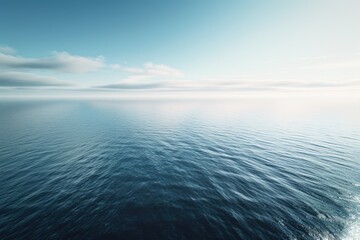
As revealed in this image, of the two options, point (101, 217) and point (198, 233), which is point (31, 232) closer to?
point (101, 217)

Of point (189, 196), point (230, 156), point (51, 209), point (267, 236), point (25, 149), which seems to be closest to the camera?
point (267, 236)

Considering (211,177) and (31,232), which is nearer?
(31,232)

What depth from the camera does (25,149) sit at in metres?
34.3

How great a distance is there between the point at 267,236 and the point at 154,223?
10952 millimetres

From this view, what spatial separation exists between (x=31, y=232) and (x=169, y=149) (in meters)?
25.1

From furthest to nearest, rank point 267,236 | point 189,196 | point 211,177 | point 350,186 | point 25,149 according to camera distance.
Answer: point 25,149 < point 211,177 < point 350,186 < point 189,196 < point 267,236

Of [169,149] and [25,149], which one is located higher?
[25,149]

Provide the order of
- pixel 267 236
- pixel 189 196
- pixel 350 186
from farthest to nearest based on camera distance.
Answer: pixel 350 186 < pixel 189 196 < pixel 267 236

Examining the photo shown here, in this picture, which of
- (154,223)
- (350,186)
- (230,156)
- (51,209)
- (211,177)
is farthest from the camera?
(230,156)

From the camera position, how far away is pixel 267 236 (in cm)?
1333

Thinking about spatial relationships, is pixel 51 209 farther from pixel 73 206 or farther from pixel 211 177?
pixel 211 177

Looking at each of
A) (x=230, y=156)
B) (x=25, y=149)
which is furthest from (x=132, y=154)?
(x=25, y=149)

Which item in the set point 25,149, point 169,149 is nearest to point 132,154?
point 169,149

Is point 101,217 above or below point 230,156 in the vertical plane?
above
